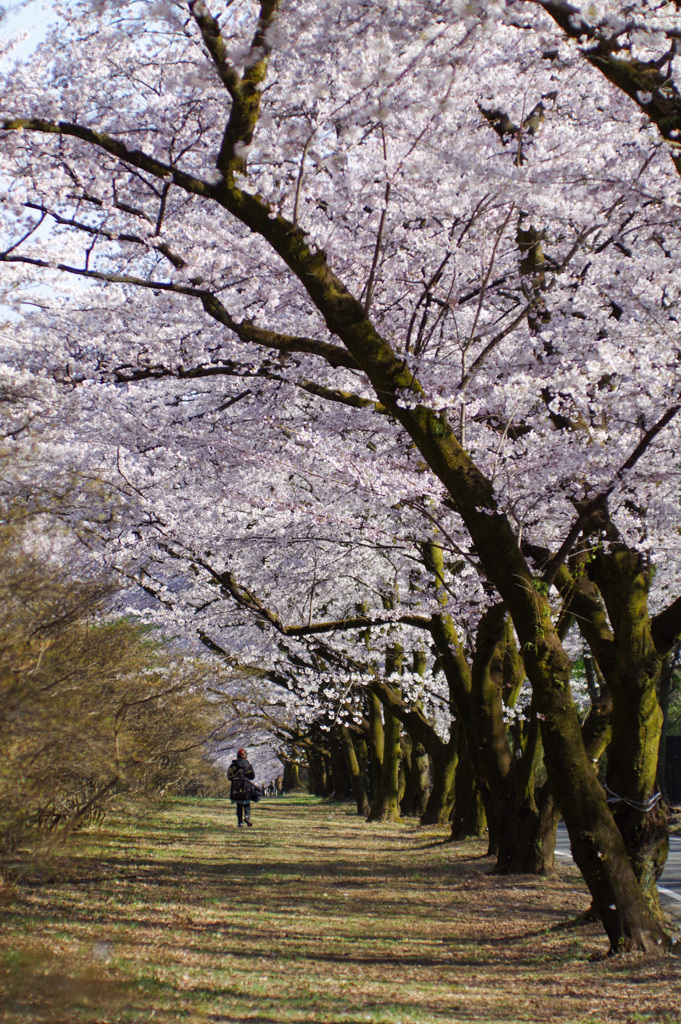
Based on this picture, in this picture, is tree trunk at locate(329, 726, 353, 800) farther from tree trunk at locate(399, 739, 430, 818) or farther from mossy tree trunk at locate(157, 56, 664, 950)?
mossy tree trunk at locate(157, 56, 664, 950)

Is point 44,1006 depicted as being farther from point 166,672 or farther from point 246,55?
point 166,672

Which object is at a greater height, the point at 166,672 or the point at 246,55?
the point at 246,55

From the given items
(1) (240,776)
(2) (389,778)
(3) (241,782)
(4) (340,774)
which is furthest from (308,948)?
(4) (340,774)

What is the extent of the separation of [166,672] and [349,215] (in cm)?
679

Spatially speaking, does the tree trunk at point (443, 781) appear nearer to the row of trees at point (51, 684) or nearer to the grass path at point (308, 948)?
the grass path at point (308, 948)

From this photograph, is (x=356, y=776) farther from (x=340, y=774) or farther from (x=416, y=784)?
(x=340, y=774)

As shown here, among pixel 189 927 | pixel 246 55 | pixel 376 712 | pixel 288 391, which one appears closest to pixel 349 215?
pixel 288 391

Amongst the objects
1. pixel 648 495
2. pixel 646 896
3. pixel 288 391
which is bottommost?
pixel 646 896

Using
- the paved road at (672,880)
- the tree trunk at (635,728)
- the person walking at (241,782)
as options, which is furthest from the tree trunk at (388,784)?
the tree trunk at (635,728)

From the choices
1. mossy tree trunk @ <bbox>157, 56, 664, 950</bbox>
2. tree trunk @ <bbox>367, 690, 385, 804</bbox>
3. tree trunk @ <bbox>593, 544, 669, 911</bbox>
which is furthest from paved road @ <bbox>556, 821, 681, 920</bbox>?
tree trunk @ <bbox>367, 690, 385, 804</bbox>

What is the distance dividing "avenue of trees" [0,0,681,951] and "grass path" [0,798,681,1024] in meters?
1.00

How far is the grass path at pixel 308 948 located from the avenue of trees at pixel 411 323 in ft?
3.29

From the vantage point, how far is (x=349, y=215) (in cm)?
1132

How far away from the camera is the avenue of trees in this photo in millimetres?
7496
